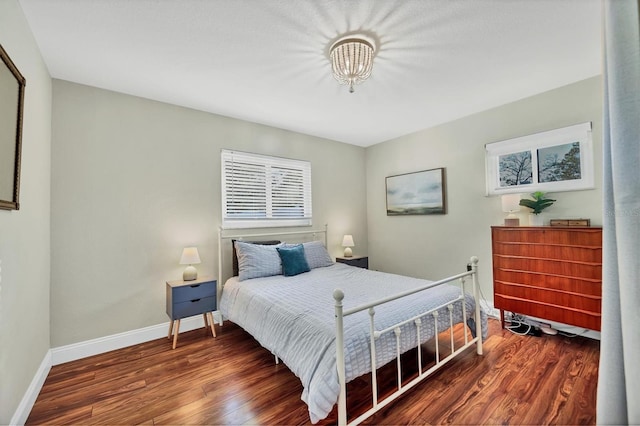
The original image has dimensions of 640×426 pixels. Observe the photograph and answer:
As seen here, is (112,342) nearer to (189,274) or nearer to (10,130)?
(189,274)

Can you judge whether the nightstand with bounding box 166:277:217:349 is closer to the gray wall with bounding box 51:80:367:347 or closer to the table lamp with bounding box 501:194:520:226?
the gray wall with bounding box 51:80:367:347

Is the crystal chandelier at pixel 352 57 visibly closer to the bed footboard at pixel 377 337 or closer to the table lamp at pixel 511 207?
the bed footboard at pixel 377 337

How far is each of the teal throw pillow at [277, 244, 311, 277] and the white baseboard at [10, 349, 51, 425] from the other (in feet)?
6.84

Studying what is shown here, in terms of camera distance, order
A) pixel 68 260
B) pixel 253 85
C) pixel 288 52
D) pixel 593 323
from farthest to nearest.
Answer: pixel 253 85 → pixel 68 260 → pixel 593 323 → pixel 288 52

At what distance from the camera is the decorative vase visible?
2875 millimetres

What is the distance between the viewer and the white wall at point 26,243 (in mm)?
1503

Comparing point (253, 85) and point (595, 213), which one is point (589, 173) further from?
point (253, 85)

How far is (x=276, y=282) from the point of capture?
283 centimetres

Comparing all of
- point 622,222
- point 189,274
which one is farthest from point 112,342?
point 622,222

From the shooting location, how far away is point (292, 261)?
318 centimetres

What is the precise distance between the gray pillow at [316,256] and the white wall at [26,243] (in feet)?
7.93

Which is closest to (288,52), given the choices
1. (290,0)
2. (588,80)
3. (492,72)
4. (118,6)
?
(290,0)

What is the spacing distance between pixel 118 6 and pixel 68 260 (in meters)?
2.17

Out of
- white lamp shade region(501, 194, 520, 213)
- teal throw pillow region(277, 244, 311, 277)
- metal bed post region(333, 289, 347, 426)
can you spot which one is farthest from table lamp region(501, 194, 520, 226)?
metal bed post region(333, 289, 347, 426)
